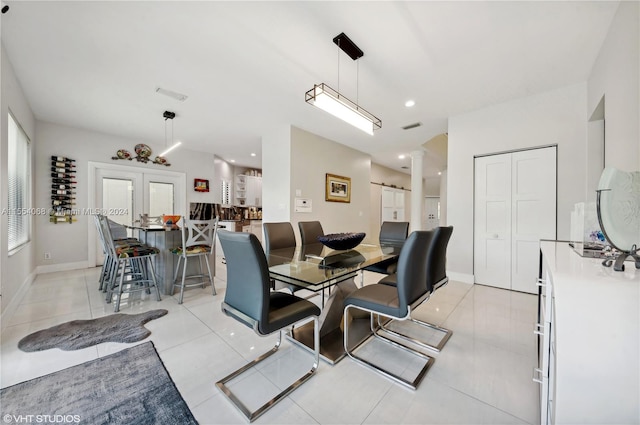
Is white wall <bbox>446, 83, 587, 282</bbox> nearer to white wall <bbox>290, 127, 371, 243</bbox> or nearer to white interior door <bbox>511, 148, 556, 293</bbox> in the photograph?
white interior door <bbox>511, 148, 556, 293</bbox>

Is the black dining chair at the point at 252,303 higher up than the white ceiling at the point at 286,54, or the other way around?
the white ceiling at the point at 286,54

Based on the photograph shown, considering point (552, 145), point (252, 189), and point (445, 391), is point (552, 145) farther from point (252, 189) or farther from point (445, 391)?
point (252, 189)

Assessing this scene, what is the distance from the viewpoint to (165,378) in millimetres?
1515

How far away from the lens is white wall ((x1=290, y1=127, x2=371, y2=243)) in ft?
14.2

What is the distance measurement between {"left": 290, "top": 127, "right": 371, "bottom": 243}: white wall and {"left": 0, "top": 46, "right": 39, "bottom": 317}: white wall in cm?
307

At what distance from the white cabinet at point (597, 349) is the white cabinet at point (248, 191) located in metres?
7.18

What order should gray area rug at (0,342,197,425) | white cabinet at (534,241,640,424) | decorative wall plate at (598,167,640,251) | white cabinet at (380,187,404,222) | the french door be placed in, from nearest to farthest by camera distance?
white cabinet at (534,241,640,424), decorative wall plate at (598,167,640,251), gray area rug at (0,342,197,425), the french door, white cabinet at (380,187,404,222)

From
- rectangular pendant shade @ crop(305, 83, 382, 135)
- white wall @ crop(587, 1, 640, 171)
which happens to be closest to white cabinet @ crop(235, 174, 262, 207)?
rectangular pendant shade @ crop(305, 83, 382, 135)

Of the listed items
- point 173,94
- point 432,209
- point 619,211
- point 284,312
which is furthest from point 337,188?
point 432,209

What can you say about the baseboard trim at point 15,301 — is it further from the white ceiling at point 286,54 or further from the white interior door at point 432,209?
the white interior door at point 432,209

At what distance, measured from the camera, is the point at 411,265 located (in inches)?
59.1

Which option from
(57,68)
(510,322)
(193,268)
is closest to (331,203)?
(193,268)

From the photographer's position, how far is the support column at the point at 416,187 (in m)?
5.86

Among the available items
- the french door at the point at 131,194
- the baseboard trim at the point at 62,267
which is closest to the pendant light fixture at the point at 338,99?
the french door at the point at 131,194
